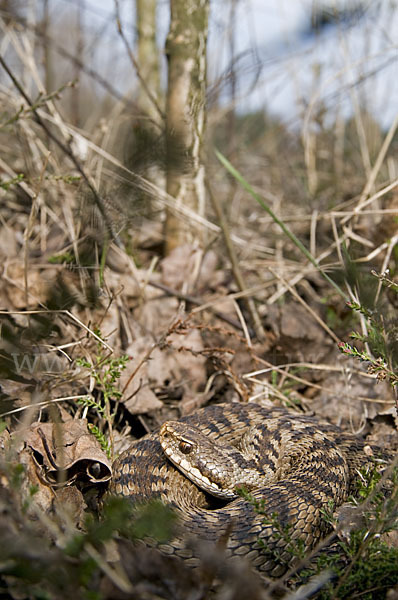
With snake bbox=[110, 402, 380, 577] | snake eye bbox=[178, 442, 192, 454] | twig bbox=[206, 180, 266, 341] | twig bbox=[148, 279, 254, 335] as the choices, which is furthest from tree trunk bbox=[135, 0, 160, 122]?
snake eye bbox=[178, 442, 192, 454]

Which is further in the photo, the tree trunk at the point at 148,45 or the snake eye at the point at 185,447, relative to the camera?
the tree trunk at the point at 148,45

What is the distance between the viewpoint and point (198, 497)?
3223 mm

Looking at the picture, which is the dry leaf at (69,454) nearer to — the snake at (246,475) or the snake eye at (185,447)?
the snake at (246,475)

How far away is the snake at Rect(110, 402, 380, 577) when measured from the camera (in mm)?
2420

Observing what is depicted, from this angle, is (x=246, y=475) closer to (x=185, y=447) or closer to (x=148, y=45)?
(x=185, y=447)

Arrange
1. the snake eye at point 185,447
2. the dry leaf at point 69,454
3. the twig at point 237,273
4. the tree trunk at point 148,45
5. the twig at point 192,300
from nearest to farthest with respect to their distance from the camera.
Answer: the dry leaf at point 69,454 → the snake eye at point 185,447 → the twig at point 237,273 → the twig at point 192,300 → the tree trunk at point 148,45

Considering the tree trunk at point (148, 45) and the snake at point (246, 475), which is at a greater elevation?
the tree trunk at point (148, 45)

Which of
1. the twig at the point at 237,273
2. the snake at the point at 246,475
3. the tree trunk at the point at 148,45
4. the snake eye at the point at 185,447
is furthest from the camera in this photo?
the tree trunk at the point at 148,45

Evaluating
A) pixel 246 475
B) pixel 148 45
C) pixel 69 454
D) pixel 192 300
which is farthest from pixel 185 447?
pixel 148 45

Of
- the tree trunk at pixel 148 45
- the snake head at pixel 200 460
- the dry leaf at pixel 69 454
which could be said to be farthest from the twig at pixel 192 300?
the tree trunk at pixel 148 45

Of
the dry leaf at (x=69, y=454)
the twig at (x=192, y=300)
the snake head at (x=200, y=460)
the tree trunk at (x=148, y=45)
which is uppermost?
the tree trunk at (x=148, y=45)

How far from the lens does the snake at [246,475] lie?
7.94 ft

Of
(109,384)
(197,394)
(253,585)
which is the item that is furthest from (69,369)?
(253,585)

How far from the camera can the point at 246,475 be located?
10.5 feet
